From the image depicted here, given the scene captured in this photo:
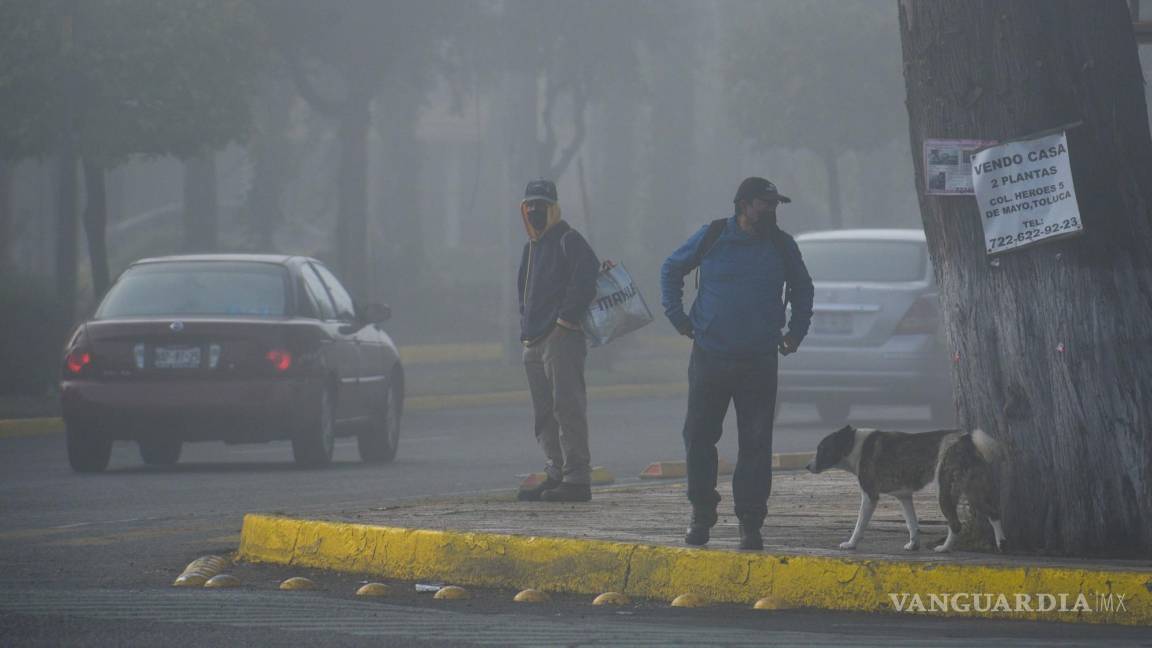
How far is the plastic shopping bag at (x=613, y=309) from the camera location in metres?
10.8

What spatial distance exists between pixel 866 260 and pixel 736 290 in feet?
32.9

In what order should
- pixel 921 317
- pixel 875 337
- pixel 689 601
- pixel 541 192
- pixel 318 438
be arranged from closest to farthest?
pixel 689 601, pixel 541 192, pixel 318 438, pixel 921 317, pixel 875 337

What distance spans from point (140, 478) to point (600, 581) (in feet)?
21.4

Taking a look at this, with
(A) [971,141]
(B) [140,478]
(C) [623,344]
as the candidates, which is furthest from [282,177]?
(A) [971,141]

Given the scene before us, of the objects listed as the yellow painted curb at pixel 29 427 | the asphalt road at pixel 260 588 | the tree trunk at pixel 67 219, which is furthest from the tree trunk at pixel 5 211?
the asphalt road at pixel 260 588

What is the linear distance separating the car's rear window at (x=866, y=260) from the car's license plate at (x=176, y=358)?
20.1 ft

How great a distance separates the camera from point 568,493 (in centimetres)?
1112

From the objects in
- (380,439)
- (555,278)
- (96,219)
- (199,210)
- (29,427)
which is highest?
(199,210)

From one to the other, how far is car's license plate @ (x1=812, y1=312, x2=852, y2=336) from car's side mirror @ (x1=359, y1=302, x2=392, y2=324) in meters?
4.14

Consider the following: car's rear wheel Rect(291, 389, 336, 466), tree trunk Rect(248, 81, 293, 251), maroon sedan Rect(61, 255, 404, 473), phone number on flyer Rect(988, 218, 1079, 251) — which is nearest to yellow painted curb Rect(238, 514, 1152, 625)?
phone number on flyer Rect(988, 218, 1079, 251)

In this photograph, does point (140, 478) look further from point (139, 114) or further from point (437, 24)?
point (437, 24)

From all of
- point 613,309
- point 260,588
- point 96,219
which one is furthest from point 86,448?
point 96,219

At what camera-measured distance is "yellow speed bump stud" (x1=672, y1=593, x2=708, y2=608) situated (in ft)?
26.2

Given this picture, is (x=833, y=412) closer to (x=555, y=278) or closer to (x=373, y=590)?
(x=555, y=278)
